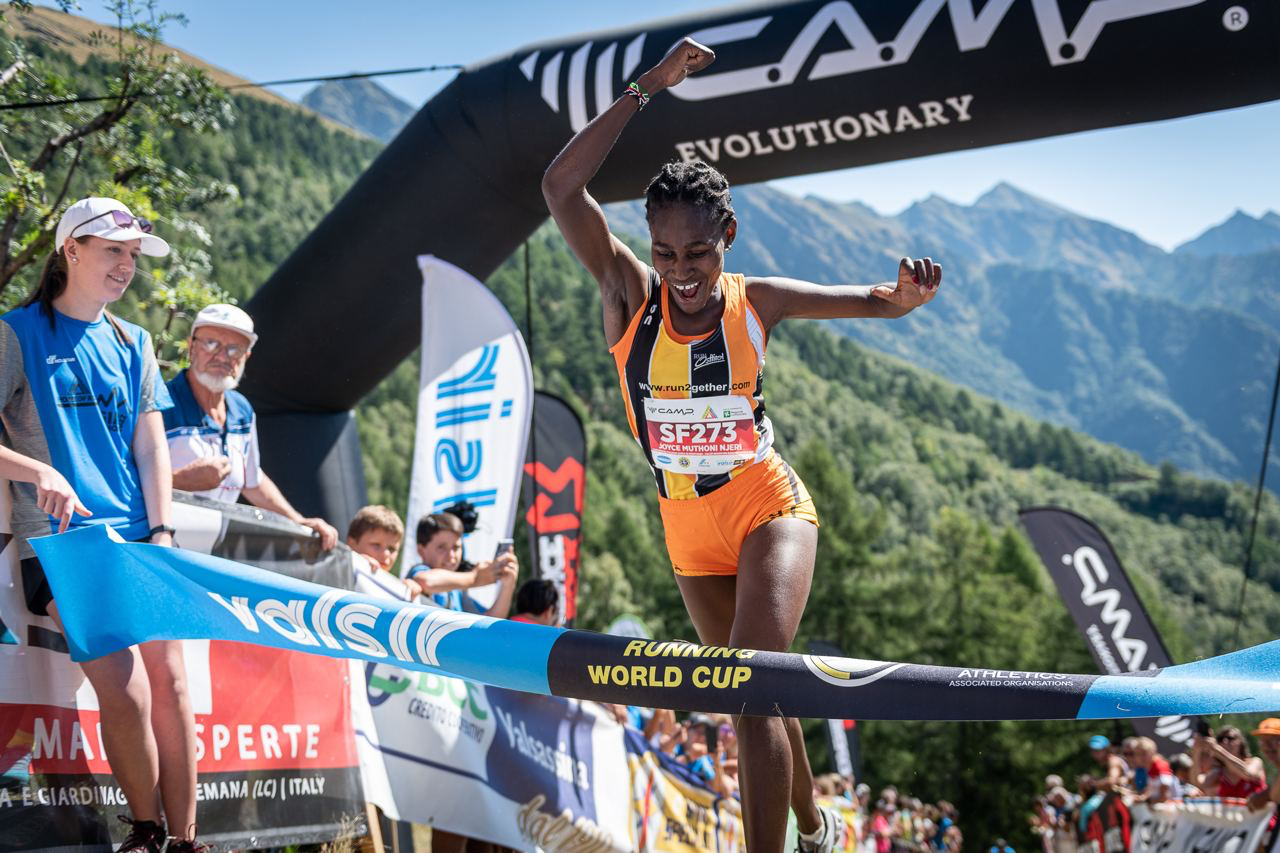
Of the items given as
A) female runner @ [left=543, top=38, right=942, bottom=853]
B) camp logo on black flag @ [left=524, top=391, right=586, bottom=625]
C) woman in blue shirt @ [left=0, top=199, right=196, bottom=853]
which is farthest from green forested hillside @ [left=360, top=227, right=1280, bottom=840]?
woman in blue shirt @ [left=0, top=199, right=196, bottom=853]

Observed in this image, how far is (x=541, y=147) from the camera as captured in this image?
6.95 m

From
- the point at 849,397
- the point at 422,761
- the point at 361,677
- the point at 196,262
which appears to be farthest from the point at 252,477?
the point at 849,397

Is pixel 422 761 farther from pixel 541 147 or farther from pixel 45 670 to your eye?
pixel 541 147

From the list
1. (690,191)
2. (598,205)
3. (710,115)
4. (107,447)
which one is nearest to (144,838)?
(107,447)

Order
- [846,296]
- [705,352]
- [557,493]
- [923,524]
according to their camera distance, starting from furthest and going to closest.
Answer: [923,524] → [557,493] → [846,296] → [705,352]

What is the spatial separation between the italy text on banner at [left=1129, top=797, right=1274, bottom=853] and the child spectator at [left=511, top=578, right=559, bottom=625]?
174 inches

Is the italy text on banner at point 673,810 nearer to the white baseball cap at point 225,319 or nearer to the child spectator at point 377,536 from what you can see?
the child spectator at point 377,536

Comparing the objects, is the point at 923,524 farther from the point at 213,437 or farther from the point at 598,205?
the point at 598,205

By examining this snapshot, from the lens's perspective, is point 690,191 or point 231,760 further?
point 231,760

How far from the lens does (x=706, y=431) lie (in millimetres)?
3160

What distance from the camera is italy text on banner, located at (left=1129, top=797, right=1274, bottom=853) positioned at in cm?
661

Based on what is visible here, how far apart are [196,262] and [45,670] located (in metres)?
6.26

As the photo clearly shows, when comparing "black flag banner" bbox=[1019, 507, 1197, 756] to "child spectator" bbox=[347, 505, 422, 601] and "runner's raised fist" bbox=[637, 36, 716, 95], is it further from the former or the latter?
"runner's raised fist" bbox=[637, 36, 716, 95]

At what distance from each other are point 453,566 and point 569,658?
3039 millimetres
